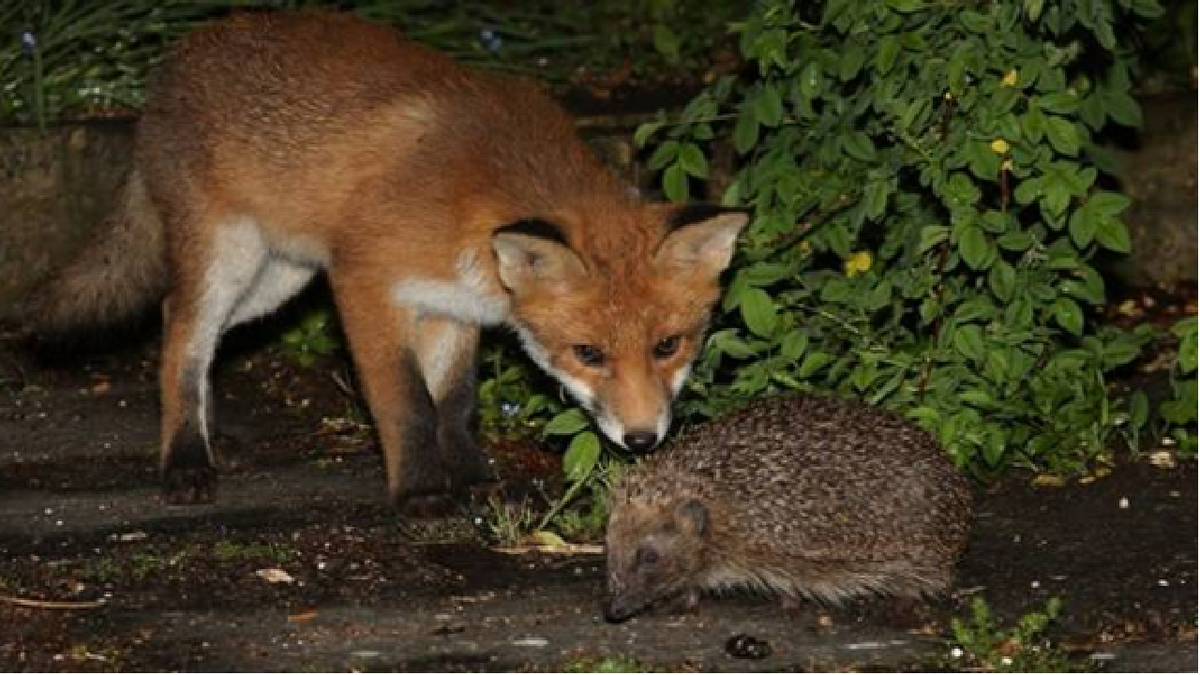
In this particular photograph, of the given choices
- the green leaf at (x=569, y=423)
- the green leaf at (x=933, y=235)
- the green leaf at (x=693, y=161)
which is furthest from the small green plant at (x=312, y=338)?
the green leaf at (x=933, y=235)

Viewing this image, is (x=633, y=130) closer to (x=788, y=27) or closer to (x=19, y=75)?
(x=788, y=27)

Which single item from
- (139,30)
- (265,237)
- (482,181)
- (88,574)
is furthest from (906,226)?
(139,30)

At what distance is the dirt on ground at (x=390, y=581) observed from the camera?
5.50 metres

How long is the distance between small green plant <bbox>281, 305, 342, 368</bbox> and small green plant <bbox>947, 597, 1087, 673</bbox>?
12.2ft

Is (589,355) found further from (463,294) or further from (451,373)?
(451,373)

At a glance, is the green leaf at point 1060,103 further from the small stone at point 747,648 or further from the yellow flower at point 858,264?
the small stone at point 747,648

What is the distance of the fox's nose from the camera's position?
6246 mm

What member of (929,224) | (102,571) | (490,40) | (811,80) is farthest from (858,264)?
(490,40)

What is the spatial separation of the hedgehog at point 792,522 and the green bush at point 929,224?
2.57ft

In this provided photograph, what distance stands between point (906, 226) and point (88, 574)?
8.71 feet

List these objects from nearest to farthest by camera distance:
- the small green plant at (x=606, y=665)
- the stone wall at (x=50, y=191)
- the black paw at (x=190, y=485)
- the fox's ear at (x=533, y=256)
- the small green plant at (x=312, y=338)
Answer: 1. the small green plant at (x=606, y=665)
2. the fox's ear at (x=533, y=256)
3. the black paw at (x=190, y=485)
4. the small green plant at (x=312, y=338)
5. the stone wall at (x=50, y=191)

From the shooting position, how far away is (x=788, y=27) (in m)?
7.46

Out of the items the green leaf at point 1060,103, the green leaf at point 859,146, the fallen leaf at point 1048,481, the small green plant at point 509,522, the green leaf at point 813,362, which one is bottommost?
the fallen leaf at point 1048,481

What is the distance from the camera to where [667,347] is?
21.3ft
